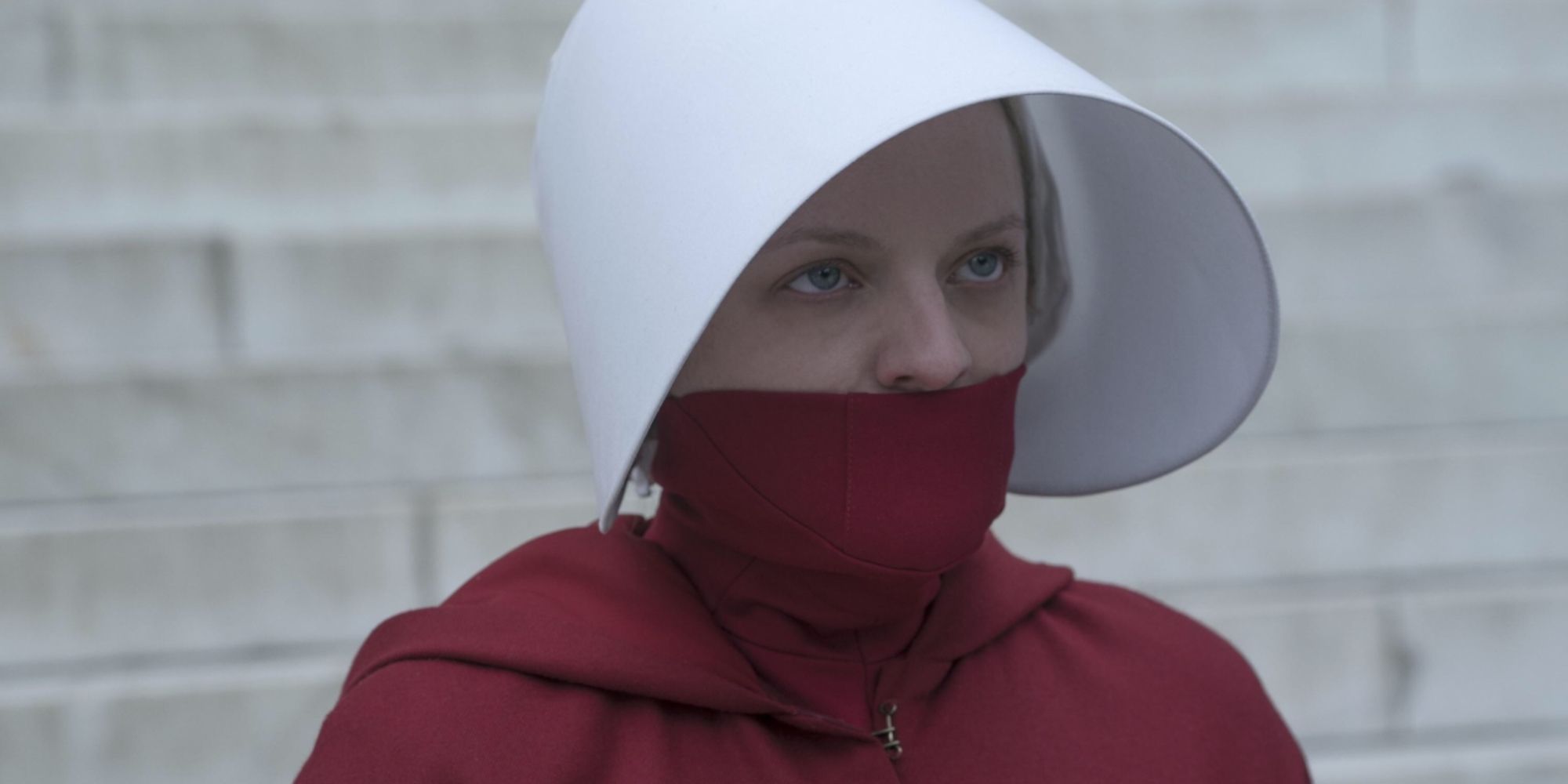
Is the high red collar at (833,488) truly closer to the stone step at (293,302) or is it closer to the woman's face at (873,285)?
the woman's face at (873,285)

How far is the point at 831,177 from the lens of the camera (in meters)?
1.26

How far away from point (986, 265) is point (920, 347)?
0.51 feet

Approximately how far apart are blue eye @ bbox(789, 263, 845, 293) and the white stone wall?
175cm

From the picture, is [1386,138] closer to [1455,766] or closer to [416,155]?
[1455,766]

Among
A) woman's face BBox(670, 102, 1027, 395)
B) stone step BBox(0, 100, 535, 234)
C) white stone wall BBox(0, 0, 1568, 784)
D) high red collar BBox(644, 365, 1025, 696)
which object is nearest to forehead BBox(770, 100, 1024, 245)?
woman's face BBox(670, 102, 1027, 395)

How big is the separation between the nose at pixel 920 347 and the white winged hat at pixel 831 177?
20cm

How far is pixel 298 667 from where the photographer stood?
2.92 metres

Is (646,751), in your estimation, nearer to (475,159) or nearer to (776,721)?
(776,721)

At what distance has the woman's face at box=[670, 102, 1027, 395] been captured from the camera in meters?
1.35

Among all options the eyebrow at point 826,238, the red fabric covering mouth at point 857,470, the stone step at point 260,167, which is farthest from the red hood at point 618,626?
the stone step at point 260,167

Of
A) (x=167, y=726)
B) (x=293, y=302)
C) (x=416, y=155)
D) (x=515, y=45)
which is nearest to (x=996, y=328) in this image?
(x=167, y=726)

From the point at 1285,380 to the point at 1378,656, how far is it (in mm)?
699

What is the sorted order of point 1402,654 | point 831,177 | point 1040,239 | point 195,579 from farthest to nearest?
point 1402,654
point 195,579
point 1040,239
point 831,177

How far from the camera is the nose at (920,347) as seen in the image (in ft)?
4.42
